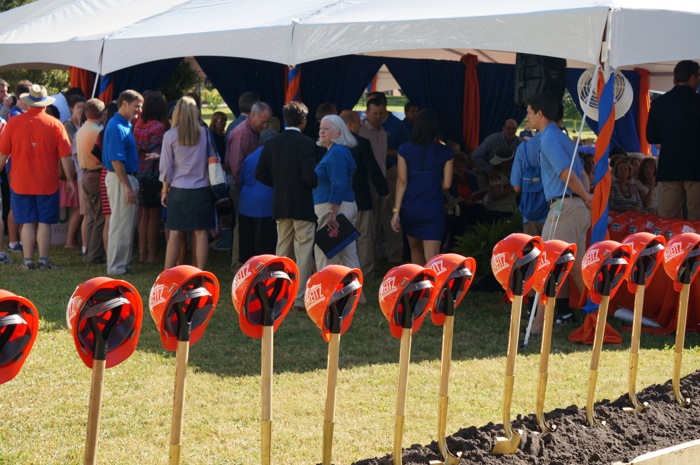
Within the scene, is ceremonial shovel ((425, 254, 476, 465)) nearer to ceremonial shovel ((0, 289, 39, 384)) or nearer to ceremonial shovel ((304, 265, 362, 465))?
ceremonial shovel ((304, 265, 362, 465))

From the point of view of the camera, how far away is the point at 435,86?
12500 mm

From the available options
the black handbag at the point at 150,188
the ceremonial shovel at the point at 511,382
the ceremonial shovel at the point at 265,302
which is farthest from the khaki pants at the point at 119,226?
the ceremonial shovel at the point at 265,302

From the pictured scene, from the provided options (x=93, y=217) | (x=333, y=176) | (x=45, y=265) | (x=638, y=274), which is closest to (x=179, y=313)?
(x=638, y=274)

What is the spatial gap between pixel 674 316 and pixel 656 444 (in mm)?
3076

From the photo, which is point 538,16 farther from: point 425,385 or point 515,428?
point 515,428

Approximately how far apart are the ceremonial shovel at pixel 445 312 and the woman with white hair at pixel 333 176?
3457mm

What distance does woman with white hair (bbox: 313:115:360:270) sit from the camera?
7.15 metres

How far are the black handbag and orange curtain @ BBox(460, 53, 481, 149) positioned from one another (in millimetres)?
4742

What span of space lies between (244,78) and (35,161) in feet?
12.6

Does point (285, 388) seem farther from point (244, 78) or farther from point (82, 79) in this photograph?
point (82, 79)

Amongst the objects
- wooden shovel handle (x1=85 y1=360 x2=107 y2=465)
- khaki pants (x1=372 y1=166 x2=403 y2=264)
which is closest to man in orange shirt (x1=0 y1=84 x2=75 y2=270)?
khaki pants (x1=372 y1=166 x2=403 y2=264)

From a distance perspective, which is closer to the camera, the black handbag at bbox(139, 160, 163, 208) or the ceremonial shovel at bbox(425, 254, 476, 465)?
the ceremonial shovel at bbox(425, 254, 476, 465)

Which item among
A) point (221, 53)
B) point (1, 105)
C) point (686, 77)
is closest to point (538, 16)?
point (686, 77)

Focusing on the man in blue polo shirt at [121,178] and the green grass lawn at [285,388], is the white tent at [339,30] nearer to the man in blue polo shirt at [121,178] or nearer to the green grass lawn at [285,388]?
the man in blue polo shirt at [121,178]
